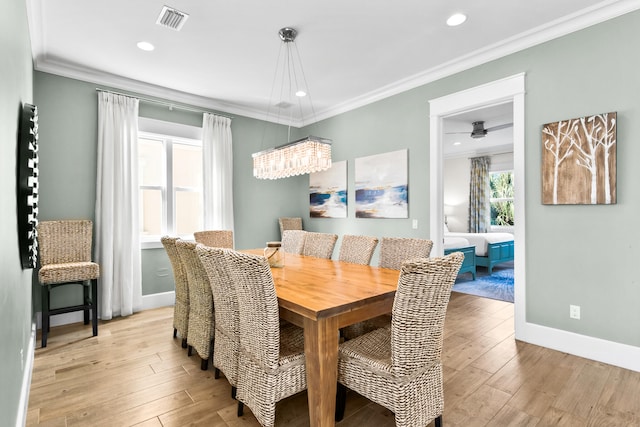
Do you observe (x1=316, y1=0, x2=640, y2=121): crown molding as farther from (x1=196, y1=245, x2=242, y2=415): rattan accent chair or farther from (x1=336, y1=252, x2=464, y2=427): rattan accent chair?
(x1=196, y1=245, x2=242, y2=415): rattan accent chair

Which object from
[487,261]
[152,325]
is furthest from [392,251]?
[487,261]

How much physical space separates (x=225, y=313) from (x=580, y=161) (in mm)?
2976

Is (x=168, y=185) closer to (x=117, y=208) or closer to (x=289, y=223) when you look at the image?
(x=117, y=208)

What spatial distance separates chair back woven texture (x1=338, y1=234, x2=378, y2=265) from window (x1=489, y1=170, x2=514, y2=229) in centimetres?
624

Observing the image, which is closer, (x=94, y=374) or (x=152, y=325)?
(x=94, y=374)

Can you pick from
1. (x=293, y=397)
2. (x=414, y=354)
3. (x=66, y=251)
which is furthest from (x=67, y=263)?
(x=414, y=354)

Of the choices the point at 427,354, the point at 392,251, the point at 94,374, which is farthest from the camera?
the point at 392,251

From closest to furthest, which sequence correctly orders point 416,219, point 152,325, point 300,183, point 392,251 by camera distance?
point 392,251, point 152,325, point 416,219, point 300,183

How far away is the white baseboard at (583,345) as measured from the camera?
2.42 m

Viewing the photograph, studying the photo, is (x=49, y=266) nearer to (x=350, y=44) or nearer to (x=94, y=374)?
(x=94, y=374)

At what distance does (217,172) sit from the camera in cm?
456

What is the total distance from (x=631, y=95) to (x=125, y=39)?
421cm

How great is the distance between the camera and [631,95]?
7.98 ft

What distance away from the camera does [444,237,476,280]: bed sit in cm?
529
